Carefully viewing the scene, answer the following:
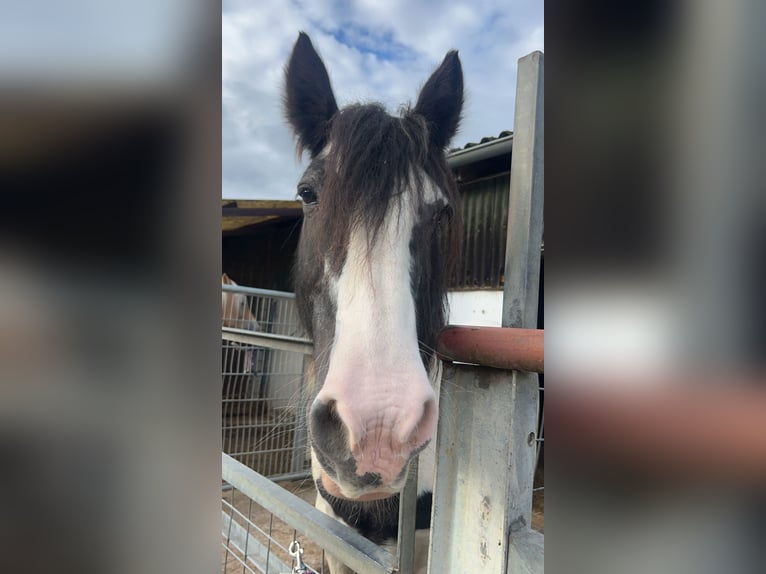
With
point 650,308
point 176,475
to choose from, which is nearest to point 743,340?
point 650,308

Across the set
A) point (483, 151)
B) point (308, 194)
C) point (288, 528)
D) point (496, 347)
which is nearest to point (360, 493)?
point (496, 347)

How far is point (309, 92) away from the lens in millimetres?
1263

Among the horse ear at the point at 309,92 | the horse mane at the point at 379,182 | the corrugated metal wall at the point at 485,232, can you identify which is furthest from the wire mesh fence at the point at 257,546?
the corrugated metal wall at the point at 485,232

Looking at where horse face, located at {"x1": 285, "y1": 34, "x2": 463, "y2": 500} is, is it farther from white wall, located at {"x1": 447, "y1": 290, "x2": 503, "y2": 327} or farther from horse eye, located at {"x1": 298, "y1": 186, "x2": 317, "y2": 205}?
white wall, located at {"x1": 447, "y1": 290, "x2": 503, "y2": 327}

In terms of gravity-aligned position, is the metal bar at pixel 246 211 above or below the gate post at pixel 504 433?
above

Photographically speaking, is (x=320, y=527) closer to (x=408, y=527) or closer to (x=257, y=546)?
(x=408, y=527)

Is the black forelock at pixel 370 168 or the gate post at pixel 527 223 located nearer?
the gate post at pixel 527 223

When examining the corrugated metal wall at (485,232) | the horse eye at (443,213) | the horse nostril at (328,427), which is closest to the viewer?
the horse nostril at (328,427)

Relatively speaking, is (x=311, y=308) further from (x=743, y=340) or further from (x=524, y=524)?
(x=743, y=340)

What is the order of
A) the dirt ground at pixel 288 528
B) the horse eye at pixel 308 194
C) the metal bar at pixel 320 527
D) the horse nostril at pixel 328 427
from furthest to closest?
the dirt ground at pixel 288 528
the horse eye at pixel 308 194
the metal bar at pixel 320 527
the horse nostril at pixel 328 427

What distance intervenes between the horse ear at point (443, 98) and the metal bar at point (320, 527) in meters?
1.06

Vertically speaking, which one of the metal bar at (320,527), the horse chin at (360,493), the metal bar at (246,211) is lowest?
the metal bar at (320,527)

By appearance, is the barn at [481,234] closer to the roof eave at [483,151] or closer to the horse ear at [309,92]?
the roof eave at [483,151]

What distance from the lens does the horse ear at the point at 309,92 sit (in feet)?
4.10
